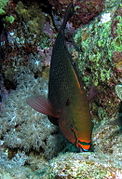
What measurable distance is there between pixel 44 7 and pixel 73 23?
0.69 metres

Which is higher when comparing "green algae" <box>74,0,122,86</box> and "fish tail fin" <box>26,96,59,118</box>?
"green algae" <box>74,0,122,86</box>

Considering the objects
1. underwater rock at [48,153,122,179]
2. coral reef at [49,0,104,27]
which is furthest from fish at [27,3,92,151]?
coral reef at [49,0,104,27]

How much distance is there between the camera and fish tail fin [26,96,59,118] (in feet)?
8.36

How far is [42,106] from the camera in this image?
8.45 ft

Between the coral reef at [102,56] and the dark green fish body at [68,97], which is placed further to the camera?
the coral reef at [102,56]

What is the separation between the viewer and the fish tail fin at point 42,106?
2.55 metres

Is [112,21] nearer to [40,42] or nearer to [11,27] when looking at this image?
[40,42]

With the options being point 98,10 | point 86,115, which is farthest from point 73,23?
point 86,115

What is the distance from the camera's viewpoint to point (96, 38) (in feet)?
12.7

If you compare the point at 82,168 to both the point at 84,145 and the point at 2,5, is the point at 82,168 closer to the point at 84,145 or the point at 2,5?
the point at 84,145

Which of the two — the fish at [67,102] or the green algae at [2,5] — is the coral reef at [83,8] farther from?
the fish at [67,102]

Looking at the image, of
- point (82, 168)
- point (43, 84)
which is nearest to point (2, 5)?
point (43, 84)

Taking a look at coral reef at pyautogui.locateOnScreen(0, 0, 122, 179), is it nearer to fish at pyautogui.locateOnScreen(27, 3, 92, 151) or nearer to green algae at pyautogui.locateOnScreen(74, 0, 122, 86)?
green algae at pyautogui.locateOnScreen(74, 0, 122, 86)

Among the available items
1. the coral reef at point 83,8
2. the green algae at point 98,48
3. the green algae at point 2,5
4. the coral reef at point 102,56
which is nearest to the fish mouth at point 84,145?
the coral reef at point 102,56
